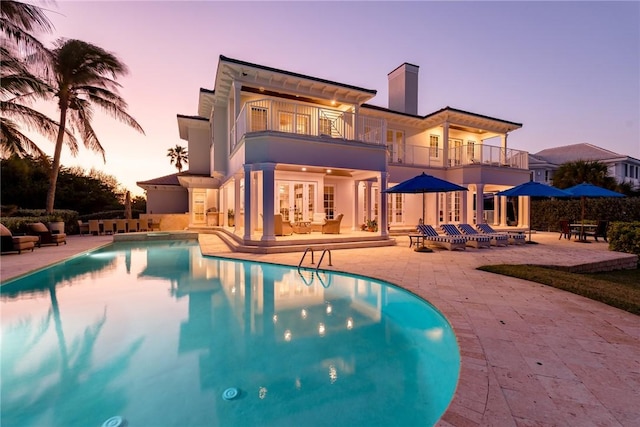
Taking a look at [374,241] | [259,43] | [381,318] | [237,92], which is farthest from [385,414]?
[259,43]

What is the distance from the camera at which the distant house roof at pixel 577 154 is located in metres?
34.8

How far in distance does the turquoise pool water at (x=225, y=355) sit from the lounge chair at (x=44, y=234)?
317 inches

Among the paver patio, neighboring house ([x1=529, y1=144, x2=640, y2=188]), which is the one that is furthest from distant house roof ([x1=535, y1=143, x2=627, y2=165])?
the paver patio

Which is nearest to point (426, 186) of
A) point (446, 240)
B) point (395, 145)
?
point (446, 240)

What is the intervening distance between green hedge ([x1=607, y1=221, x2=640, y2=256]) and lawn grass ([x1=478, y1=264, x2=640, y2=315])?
2.61 meters

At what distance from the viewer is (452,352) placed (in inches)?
141

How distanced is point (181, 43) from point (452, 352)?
17.4m

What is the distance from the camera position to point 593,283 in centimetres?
652

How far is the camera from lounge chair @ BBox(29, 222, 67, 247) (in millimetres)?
13383

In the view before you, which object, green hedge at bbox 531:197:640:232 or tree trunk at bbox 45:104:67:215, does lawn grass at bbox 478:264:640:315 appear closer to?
green hedge at bbox 531:197:640:232

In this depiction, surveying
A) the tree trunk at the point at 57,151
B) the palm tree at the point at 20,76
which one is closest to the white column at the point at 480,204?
the palm tree at the point at 20,76

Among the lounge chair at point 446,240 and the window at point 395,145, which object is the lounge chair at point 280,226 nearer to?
the lounge chair at point 446,240

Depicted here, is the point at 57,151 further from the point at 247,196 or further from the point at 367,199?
the point at 367,199

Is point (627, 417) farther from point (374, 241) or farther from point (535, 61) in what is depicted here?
point (535, 61)
